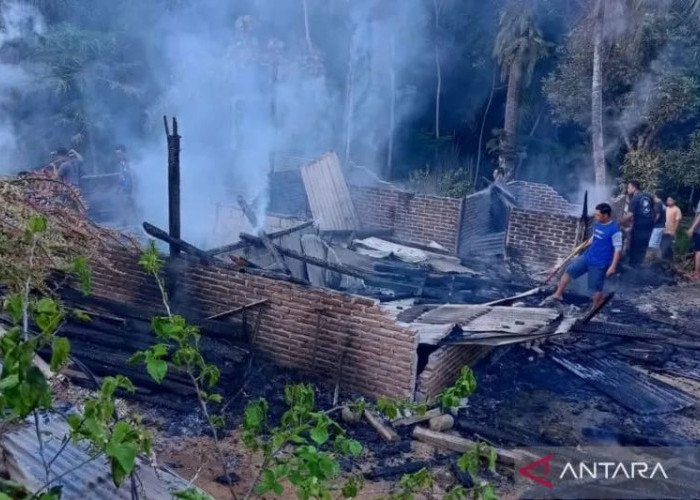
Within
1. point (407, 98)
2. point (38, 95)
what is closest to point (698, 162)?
point (407, 98)

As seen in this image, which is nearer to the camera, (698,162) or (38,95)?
(698,162)

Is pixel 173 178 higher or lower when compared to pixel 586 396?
higher

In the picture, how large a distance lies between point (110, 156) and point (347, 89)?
769cm

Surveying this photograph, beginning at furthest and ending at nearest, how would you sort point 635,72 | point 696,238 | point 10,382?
point 635,72 → point 696,238 → point 10,382

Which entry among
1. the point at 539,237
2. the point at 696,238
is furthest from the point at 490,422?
the point at 696,238

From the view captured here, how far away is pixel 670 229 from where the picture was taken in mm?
11891

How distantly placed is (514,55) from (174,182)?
44.2 feet

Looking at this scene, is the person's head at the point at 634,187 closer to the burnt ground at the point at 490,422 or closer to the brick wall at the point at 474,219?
the brick wall at the point at 474,219

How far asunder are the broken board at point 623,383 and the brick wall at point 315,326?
89.5 inches

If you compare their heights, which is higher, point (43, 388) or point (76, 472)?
point (43, 388)

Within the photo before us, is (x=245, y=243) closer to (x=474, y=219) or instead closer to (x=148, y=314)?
(x=148, y=314)

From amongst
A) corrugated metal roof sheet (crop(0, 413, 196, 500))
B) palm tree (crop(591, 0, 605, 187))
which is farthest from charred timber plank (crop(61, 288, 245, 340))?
palm tree (crop(591, 0, 605, 187))

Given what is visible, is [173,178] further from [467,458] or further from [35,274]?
[467,458]

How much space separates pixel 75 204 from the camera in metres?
4.64
